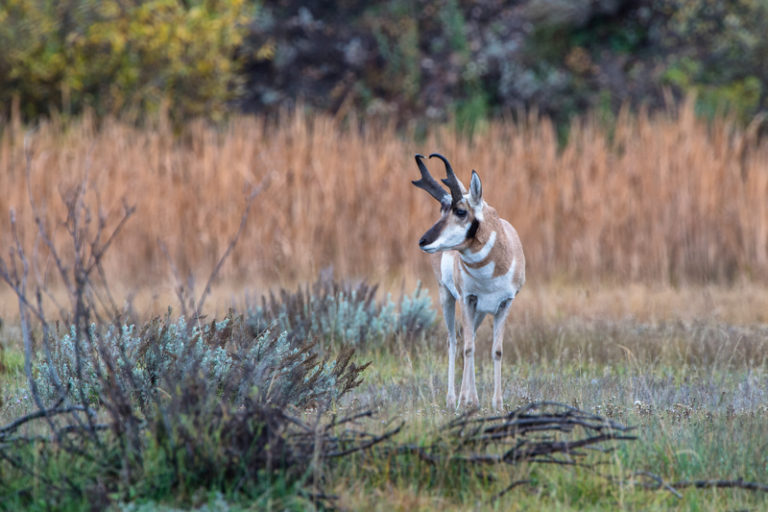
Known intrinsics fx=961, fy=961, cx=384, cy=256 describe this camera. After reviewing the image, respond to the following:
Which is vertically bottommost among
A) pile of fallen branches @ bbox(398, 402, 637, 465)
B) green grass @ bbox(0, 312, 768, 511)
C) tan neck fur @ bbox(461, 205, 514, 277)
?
green grass @ bbox(0, 312, 768, 511)

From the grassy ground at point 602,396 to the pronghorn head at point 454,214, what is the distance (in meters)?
0.89

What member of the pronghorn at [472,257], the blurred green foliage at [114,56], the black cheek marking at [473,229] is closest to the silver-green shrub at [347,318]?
the pronghorn at [472,257]

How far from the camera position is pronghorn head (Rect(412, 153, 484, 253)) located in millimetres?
4879

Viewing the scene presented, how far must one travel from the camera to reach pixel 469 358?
5512mm

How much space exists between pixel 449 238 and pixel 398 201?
6.88 metres

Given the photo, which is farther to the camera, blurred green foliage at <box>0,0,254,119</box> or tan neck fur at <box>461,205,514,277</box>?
blurred green foliage at <box>0,0,254,119</box>

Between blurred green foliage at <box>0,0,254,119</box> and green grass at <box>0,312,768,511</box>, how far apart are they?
832 cm

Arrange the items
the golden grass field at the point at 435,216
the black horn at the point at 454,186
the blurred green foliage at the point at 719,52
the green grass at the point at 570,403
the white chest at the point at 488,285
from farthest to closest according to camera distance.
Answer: the blurred green foliage at the point at 719,52
the golden grass field at the point at 435,216
the white chest at the point at 488,285
the black horn at the point at 454,186
the green grass at the point at 570,403

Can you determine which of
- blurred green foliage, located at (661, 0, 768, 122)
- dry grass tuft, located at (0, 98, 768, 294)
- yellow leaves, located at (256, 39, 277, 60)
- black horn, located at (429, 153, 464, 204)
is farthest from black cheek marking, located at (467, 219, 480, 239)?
blurred green foliage, located at (661, 0, 768, 122)

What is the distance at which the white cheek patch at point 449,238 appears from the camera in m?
4.84

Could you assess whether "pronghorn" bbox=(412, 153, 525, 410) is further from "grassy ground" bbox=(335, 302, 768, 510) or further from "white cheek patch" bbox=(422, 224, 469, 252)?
"grassy ground" bbox=(335, 302, 768, 510)

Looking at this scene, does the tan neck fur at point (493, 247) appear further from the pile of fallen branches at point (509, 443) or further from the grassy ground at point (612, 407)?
the pile of fallen branches at point (509, 443)

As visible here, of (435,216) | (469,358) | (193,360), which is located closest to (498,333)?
(469,358)

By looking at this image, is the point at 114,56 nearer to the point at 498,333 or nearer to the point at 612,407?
the point at 498,333
